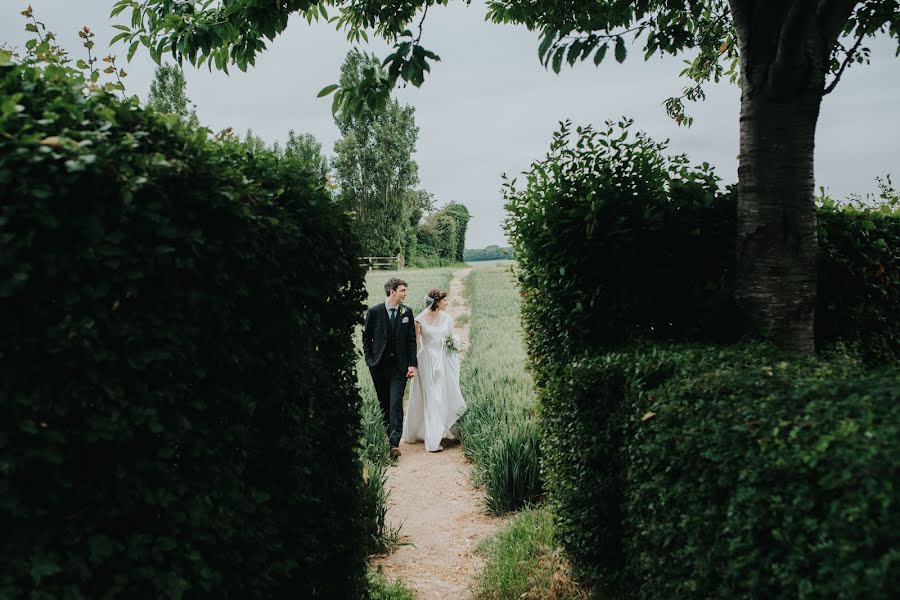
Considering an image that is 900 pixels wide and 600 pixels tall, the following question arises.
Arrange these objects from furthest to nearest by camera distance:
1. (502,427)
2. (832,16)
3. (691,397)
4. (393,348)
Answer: (393,348)
(502,427)
(832,16)
(691,397)

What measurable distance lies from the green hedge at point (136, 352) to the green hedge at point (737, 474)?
1866 millimetres

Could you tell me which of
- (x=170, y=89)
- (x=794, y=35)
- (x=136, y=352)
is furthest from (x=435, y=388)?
(x=170, y=89)

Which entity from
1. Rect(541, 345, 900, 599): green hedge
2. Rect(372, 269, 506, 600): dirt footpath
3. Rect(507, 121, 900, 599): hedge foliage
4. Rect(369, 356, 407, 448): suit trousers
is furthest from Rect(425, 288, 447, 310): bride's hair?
Rect(541, 345, 900, 599): green hedge

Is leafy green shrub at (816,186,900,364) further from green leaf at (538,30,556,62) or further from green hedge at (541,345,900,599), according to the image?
green leaf at (538,30,556,62)

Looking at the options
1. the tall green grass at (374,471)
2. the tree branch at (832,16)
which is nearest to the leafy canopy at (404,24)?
the tree branch at (832,16)

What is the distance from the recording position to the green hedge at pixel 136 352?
1856 mm

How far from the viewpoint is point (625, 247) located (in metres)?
4.68

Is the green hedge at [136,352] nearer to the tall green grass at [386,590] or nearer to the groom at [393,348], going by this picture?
the tall green grass at [386,590]

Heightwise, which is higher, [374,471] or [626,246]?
[626,246]

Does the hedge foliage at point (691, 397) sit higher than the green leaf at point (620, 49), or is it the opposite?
the green leaf at point (620, 49)

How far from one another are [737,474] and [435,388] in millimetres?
7134

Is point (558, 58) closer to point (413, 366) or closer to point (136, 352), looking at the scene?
point (136, 352)

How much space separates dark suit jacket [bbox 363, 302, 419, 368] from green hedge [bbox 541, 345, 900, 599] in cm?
472

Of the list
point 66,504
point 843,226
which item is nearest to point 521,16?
point 843,226
